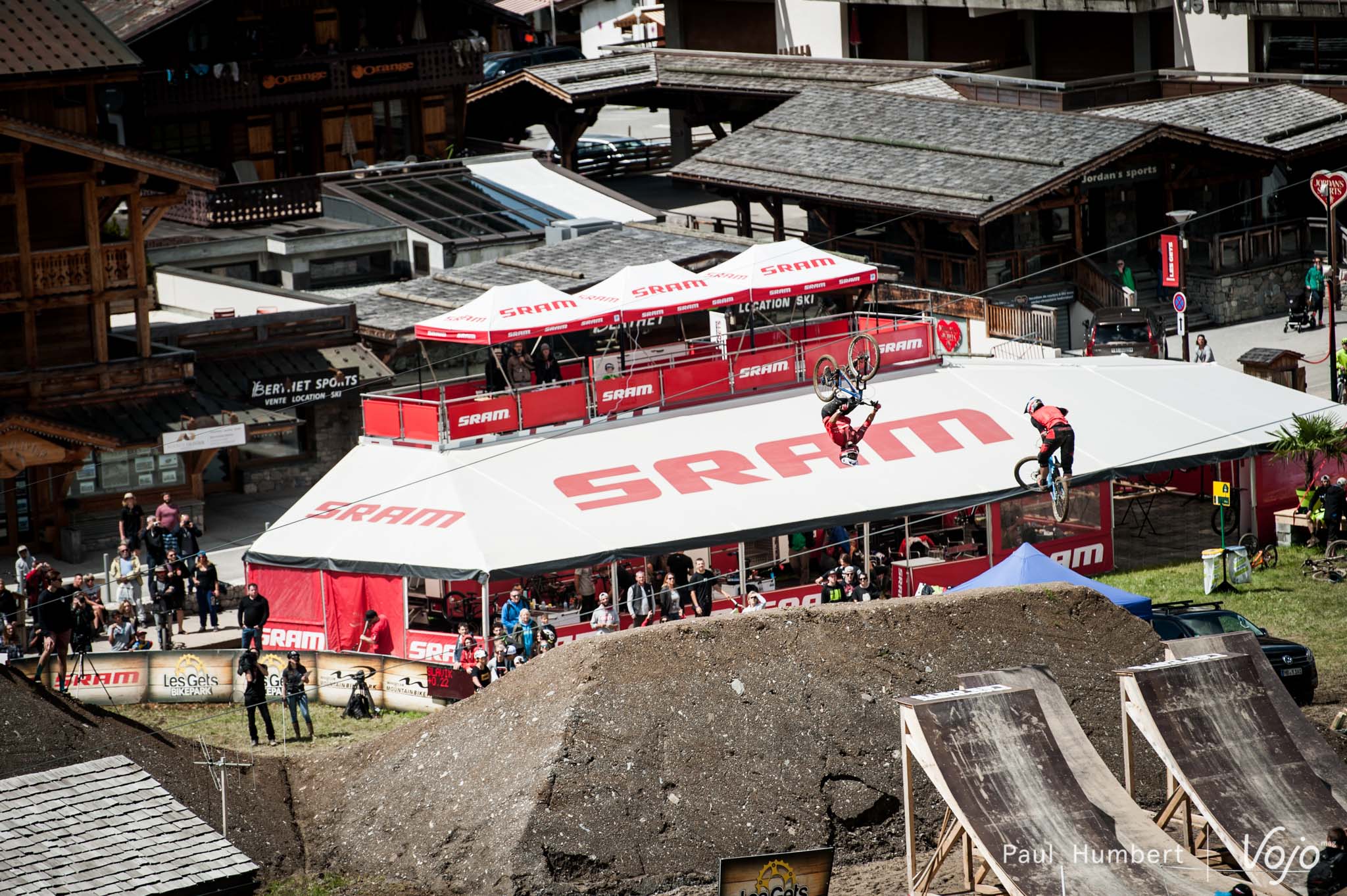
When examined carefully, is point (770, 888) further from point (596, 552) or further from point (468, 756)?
point (596, 552)

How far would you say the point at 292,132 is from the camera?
58.0 m

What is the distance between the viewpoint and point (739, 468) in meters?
33.9

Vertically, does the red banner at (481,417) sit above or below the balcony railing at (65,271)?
below

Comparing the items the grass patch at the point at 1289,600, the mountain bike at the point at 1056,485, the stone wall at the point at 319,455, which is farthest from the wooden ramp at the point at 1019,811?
the stone wall at the point at 319,455

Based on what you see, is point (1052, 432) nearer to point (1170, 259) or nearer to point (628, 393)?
point (628, 393)

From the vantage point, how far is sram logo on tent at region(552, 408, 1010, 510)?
32.8 m

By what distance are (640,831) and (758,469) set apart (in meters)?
12.9

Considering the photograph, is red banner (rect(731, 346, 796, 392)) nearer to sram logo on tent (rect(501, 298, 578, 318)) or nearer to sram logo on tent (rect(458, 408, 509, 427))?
sram logo on tent (rect(501, 298, 578, 318))

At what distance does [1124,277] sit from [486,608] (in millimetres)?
23162

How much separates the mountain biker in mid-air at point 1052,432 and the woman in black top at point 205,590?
13479 millimetres

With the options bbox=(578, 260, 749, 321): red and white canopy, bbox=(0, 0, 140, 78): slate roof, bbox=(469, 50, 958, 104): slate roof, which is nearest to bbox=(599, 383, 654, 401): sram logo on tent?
bbox=(578, 260, 749, 321): red and white canopy

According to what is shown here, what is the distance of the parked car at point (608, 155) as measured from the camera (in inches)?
2766

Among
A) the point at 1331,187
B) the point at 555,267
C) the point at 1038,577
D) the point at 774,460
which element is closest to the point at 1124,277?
the point at 1331,187

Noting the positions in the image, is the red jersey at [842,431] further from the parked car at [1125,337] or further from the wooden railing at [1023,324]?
the wooden railing at [1023,324]
